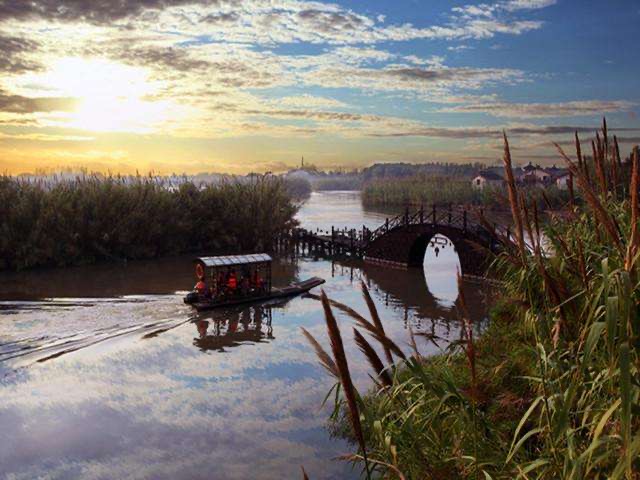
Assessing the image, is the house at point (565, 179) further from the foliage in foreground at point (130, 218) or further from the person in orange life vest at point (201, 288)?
the foliage in foreground at point (130, 218)

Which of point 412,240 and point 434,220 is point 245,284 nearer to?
point 434,220

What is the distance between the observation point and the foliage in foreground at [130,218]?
33.6m

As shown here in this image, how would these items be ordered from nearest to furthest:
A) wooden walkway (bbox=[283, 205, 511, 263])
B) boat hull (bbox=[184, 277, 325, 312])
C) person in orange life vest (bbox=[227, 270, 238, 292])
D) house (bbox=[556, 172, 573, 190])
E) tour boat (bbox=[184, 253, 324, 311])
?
house (bbox=[556, 172, 573, 190]), boat hull (bbox=[184, 277, 325, 312]), tour boat (bbox=[184, 253, 324, 311]), person in orange life vest (bbox=[227, 270, 238, 292]), wooden walkway (bbox=[283, 205, 511, 263])

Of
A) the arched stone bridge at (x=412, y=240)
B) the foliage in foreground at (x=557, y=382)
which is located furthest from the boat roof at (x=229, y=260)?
the foliage in foreground at (x=557, y=382)

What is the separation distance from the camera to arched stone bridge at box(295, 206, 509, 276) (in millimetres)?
30625

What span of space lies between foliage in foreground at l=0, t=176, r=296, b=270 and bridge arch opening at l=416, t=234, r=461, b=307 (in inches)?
417

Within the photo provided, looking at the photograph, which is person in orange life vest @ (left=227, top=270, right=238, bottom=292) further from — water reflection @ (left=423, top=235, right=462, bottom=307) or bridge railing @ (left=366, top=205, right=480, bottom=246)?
bridge railing @ (left=366, top=205, right=480, bottom=246)

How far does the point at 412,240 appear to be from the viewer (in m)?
34.8

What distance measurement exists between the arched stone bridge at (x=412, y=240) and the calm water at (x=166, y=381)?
3229 mm

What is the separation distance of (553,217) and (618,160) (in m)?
3.06

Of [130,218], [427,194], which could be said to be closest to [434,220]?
[130,218]

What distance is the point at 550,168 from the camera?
11231 centimetres

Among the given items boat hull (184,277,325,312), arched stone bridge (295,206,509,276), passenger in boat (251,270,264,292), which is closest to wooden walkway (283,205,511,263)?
arched stone bridge (295,206,509,276)

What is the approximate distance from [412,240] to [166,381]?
839 inches
